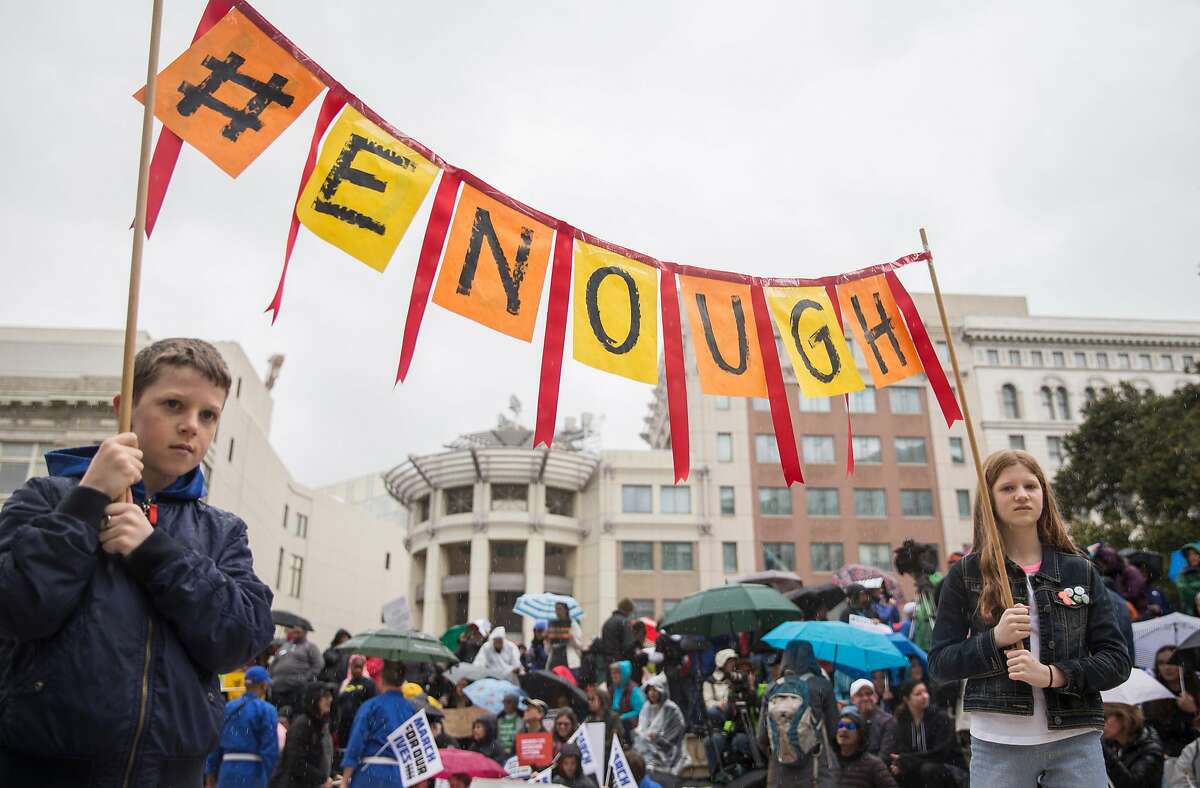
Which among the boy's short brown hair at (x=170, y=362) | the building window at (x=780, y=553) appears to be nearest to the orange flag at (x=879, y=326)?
the boy's short brown hair at (x=170, y=362)

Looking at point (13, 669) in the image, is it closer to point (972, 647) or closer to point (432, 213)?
point (972, 647)

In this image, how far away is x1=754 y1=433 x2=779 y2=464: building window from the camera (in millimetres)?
48719

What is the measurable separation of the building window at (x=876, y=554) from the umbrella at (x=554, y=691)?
37.8 metres

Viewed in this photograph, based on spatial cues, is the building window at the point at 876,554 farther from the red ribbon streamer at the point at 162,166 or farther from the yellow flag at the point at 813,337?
the red ribbon streamer at the point at 162,166

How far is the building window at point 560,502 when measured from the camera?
165 ft

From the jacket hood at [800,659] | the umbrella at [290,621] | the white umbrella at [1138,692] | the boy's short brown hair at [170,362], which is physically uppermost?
the boy's short brown hair at [170,362]

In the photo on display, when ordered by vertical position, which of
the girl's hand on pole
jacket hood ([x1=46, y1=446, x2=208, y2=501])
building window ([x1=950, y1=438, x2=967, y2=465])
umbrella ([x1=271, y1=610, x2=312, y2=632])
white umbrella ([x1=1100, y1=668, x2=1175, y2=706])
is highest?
building window ([x1=950, y1=438, x2=967, y2=465])

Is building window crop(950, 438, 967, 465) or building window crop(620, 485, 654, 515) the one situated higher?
building window crop(950, 438, 967, 465)

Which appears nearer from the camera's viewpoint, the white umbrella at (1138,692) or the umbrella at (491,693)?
the white umbrella at (1138,692)

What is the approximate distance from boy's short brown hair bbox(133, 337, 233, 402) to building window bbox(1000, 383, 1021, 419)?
5316 centimetres

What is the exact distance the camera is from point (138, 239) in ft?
8.82

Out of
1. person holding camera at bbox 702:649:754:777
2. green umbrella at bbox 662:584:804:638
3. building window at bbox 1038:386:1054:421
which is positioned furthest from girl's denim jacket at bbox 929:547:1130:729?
building window at bbox 1038:386:1054:421

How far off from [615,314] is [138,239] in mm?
3689

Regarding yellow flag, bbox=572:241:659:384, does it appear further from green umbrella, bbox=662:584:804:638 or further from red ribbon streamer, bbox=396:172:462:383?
green umbrella, bbox=662:584:804:638
